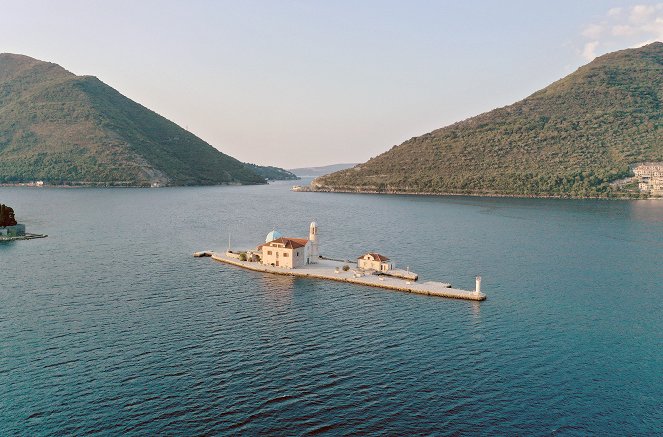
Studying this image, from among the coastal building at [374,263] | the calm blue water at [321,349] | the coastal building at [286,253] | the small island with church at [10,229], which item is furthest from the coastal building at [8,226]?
the coastal building at [374,263]

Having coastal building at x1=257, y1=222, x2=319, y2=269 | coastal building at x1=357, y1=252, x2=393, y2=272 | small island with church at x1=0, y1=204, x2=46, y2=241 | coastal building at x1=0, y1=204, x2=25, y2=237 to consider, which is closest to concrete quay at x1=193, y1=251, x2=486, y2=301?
coastal building at x1=257, y1=222, x2=319, y2=269

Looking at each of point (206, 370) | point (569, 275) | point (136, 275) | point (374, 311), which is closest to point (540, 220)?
point (569, 275)

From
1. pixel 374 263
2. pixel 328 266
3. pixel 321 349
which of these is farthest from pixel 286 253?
pixel 321 349

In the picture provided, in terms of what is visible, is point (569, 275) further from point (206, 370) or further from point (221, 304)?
point (206, 370)

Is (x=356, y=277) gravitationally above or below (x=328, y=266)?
below

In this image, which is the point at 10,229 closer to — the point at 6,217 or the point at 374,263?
the point at 6,217

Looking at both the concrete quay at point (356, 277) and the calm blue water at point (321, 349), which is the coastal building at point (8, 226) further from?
the concrete quay at point (356, 277)

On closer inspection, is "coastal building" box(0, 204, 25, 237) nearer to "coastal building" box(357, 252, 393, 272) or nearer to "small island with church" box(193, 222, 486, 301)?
"small island with church" box(193, 222, 486, 301)
